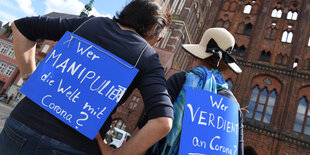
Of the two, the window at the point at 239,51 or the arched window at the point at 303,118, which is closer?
the arched window at the point at 303,118

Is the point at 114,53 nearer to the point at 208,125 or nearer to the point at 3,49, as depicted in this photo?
the point at 208,125

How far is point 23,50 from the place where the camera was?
3.91 feet

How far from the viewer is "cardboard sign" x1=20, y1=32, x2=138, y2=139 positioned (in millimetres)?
1021

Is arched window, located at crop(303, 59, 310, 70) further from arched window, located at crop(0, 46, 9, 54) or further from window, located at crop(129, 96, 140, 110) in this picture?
arched window, located at crop(0, 46, 9, 54)

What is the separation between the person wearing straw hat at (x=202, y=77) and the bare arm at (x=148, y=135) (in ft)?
1.37

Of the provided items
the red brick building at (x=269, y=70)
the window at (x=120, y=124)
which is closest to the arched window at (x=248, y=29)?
the red brick building at (x=269, y=70)

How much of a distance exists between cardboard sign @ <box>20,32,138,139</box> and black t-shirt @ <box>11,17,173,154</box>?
4cm

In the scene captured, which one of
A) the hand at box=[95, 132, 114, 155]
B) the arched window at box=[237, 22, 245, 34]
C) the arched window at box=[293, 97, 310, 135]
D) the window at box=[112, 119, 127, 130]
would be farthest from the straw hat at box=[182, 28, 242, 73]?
the arched window at box=[237, 22, 245, 34]

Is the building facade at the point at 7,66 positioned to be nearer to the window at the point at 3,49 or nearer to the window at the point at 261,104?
the window at the point at 3,49

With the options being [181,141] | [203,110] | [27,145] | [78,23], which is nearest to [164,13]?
[78,23]

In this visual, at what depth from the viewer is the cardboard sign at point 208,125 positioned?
4.36ft

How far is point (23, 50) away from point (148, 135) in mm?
856

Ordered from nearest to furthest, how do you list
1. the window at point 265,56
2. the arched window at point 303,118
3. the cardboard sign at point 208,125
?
the cardboard sign at point 208,125 → the arched window at point 303,118 → the window at point 265,56

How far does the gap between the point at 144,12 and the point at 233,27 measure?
55.2 feet
